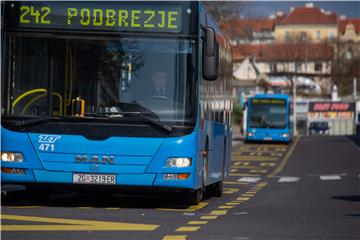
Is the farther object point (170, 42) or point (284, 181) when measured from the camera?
point (284, 181)

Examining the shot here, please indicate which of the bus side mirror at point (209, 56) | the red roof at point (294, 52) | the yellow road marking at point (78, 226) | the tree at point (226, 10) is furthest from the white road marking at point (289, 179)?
the red roof at point (294, 52)

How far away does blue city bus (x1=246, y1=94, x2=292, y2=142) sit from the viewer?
2362 inches

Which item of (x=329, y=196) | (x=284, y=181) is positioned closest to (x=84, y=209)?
(x=329, y=196)

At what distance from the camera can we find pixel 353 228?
1241cm

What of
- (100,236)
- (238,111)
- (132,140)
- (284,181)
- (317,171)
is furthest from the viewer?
(238,111)

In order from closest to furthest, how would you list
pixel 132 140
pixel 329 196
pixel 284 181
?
1. pixel 132 140
2. pixel 329 196
3. pixel 284 181

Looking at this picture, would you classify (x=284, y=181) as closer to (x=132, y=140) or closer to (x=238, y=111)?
(x=132, y=140)

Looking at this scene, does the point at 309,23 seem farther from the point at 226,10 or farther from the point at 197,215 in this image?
the point at 197,215

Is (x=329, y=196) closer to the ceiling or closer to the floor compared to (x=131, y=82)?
closer to the floor

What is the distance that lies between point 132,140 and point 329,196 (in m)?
6.89

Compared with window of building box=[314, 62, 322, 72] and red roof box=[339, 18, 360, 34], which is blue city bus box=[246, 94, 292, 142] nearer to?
window of building box=[314, 62, 322, 72]

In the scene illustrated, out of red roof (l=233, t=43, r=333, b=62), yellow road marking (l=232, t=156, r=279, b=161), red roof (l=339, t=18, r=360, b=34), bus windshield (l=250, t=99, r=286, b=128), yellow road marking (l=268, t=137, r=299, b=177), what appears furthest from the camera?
red roof (l=339, t=18, r=360, b=34)

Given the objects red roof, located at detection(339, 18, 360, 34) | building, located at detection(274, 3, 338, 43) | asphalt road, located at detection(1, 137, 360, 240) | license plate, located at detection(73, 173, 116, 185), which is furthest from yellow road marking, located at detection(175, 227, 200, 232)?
red roof, located at detection(339, 18, 360, 34)

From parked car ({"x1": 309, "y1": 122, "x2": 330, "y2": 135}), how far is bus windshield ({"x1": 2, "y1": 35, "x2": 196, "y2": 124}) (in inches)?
3713
